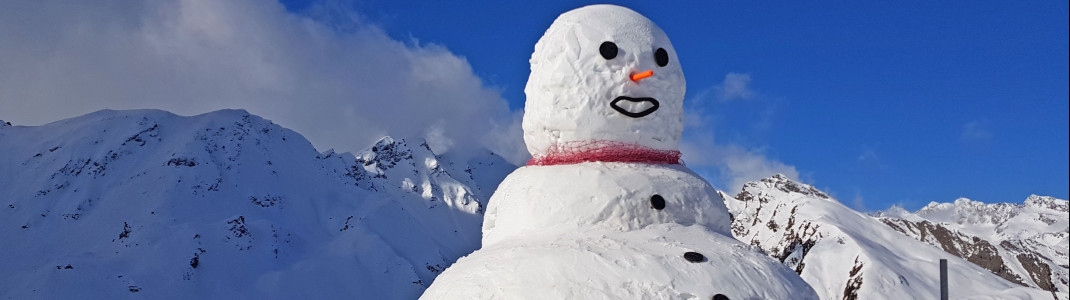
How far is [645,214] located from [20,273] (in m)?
56.8

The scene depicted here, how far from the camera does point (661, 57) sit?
211 inches

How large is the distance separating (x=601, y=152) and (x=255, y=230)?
238ft

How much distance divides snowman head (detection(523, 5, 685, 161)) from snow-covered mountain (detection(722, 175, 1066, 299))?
4337 centimetres

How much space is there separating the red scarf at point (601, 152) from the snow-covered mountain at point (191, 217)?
4982 cm

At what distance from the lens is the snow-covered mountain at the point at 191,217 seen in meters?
57.9

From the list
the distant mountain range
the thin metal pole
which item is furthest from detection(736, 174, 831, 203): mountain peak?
the thin metal pole

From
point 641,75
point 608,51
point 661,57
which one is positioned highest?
point 661,57

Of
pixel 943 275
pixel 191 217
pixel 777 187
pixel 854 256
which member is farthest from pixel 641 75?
pixel 777 187

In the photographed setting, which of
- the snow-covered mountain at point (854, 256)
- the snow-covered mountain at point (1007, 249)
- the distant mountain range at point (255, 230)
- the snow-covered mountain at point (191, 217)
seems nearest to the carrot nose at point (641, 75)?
the snow-covered mountain at point (854, 256)

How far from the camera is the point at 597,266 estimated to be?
14.3ft

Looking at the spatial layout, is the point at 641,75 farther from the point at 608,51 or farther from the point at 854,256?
the point at 854,256

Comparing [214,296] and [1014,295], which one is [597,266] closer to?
[1014,295]

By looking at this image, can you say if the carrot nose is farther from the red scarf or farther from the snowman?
the red scarf

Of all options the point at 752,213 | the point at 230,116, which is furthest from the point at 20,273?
the point at 752,213
